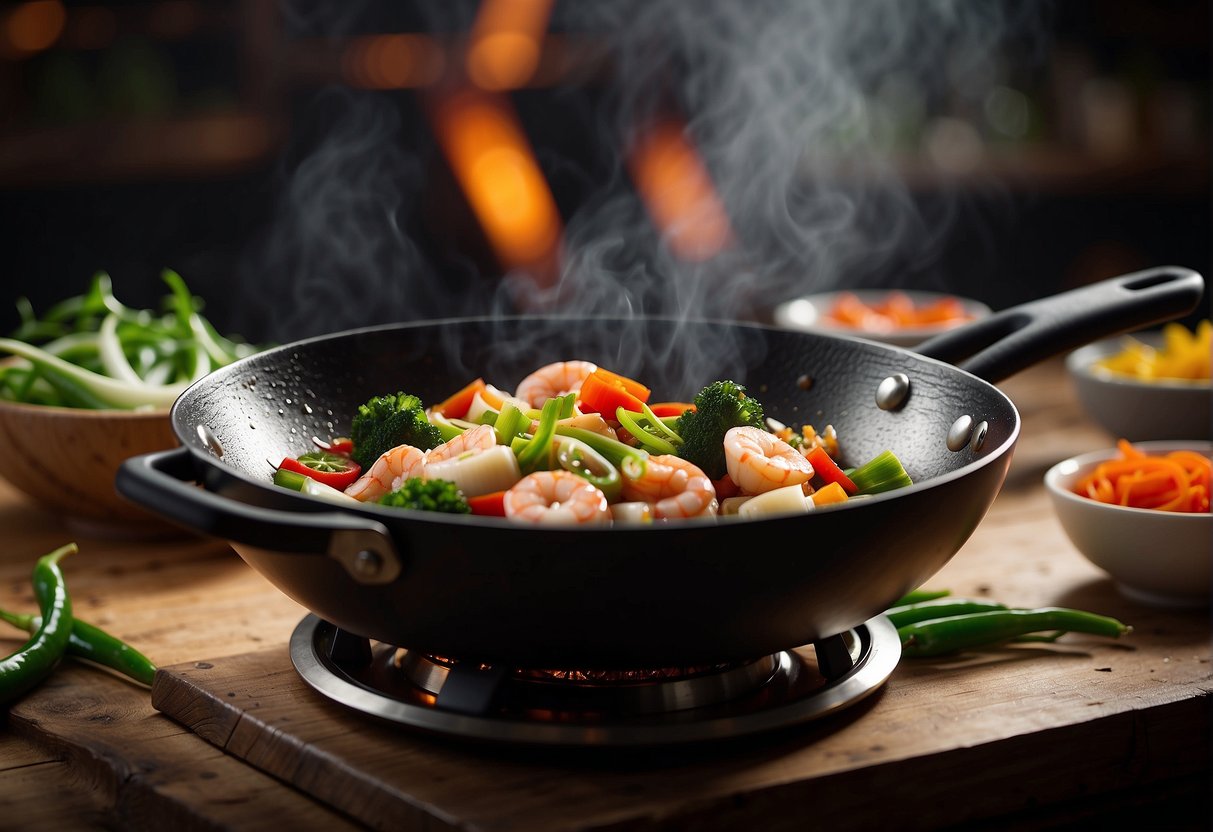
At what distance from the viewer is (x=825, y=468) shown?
1686mm

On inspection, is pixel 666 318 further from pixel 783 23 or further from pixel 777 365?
pixel 783 23

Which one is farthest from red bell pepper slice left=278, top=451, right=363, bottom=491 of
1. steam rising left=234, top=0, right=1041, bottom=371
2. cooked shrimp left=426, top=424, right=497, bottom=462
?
steam rising left=234, top=0, right=1041, bottom=371

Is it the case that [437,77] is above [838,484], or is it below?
above

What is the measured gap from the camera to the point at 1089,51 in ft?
19.3

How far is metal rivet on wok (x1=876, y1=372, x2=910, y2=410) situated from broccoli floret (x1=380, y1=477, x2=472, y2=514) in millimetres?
734

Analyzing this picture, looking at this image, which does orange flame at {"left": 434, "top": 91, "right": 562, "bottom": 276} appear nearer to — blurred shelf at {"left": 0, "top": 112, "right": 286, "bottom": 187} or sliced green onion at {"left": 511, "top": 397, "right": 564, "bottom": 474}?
blurred shelf at {"left": 0, "top": 112, "right": 286, "bottom": 187}

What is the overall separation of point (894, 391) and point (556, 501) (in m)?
0.68

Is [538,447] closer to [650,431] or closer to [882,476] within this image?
[650,431]

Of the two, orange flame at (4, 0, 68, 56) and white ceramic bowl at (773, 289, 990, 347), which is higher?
orange flame at (4, 0, 68, 56)

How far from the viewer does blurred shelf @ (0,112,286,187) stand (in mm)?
4660

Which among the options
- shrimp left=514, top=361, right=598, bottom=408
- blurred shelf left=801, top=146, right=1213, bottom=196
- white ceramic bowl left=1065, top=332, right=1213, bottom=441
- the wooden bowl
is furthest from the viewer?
blurred shelf left=801, top=146, right=1213, bottom=196

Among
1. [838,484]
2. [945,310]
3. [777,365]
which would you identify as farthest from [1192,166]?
[838,484]

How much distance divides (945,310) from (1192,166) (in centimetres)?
301

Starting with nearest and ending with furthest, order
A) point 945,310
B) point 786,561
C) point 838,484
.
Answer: point 786,561 < point 838,484 < point 945,310
